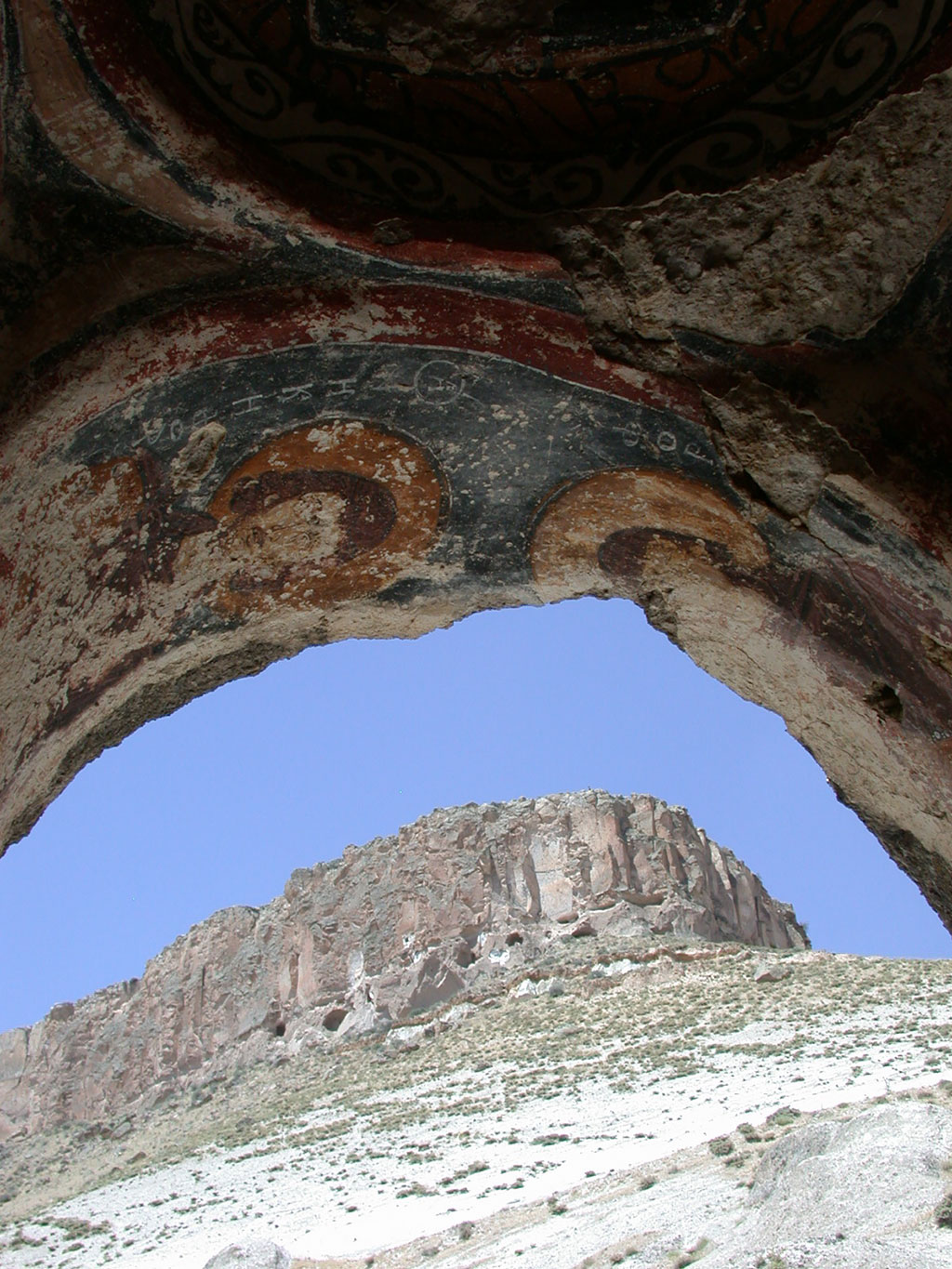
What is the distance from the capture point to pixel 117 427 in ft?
10.8

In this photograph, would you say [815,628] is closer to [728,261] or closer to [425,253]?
[728,261]

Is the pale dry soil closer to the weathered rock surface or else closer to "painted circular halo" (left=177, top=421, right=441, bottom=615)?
the weathered rock surface

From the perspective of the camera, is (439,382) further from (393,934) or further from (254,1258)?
(393,934)

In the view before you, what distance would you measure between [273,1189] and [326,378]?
22.0 meters

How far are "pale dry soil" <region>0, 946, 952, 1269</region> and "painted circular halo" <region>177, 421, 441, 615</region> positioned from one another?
28.6 ft

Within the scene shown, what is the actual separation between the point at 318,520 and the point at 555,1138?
19.1 metres

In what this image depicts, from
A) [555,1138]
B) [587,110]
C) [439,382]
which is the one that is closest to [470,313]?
[439,382]

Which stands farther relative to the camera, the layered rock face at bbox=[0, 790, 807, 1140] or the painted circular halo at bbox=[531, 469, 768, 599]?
the layered rock face at bbox=[0, 790, 807, 1140]

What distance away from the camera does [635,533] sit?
12.8ft

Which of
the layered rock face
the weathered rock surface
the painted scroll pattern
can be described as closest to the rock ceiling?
the painted scroll pattern

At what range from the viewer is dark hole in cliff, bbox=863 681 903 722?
3.68m

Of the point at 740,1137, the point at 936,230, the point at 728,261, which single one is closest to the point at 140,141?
the point at 728,261

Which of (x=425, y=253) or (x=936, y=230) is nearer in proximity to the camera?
(x=936, y=230)

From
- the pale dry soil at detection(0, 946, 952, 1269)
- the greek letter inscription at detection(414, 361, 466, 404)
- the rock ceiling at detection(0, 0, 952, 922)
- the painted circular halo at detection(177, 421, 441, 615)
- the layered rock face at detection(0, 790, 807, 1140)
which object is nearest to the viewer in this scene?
the rock ceiling at detection(0, 0, 952, 922)
